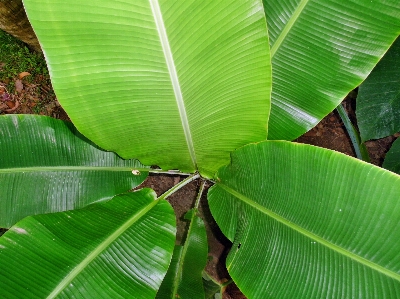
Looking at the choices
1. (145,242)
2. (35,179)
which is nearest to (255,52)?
(145,242)

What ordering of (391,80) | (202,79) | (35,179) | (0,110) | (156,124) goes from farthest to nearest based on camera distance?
(0,110), (391,80), (35,179), (156,124), (202,79)

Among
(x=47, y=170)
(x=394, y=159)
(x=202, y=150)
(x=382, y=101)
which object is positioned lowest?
(x=47, y=170)

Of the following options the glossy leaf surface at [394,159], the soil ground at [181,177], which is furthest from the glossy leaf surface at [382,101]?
the soil ground at [181,177]

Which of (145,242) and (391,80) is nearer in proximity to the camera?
(145,242)

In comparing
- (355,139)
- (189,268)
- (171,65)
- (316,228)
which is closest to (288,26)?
(171,65)

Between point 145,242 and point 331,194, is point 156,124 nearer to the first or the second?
point 145,242

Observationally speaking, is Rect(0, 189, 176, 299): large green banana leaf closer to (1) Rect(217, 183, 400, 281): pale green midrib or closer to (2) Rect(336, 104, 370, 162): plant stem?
(1) Rect(217, 183, 400, 281): pale green midrib

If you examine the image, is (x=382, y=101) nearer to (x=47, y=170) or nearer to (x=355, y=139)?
(x=355, y=139)
